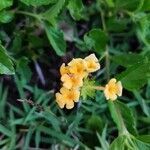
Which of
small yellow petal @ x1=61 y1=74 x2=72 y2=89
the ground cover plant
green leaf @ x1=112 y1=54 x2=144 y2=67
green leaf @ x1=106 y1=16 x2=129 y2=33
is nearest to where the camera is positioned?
small yellow petal @ x1=61 y1=74 x2=72 y2=89

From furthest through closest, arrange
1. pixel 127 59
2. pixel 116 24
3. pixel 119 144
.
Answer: pixel 116 24 → pixel 127 59 → pixel 119 144

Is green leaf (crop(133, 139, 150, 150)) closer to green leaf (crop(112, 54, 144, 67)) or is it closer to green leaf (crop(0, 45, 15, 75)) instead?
green leaf (crop(112, 54, 144, 67))

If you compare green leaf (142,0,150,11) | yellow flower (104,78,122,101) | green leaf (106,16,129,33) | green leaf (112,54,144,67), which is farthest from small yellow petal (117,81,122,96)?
green leaf (106,16,129,33)

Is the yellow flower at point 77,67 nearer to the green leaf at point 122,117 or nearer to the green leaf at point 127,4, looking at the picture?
the green leaf at point 122,117

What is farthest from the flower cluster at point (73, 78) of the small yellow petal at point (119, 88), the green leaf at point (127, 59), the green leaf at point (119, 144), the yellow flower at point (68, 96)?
the green leaf at point (127, 59)

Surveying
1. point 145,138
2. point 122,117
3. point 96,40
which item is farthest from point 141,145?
point 96,40

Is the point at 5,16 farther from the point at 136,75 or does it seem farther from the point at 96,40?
the point at 136,75

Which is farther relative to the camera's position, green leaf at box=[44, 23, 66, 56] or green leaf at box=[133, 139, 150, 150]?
green leaf at box=[44, 23, 66, 56]
